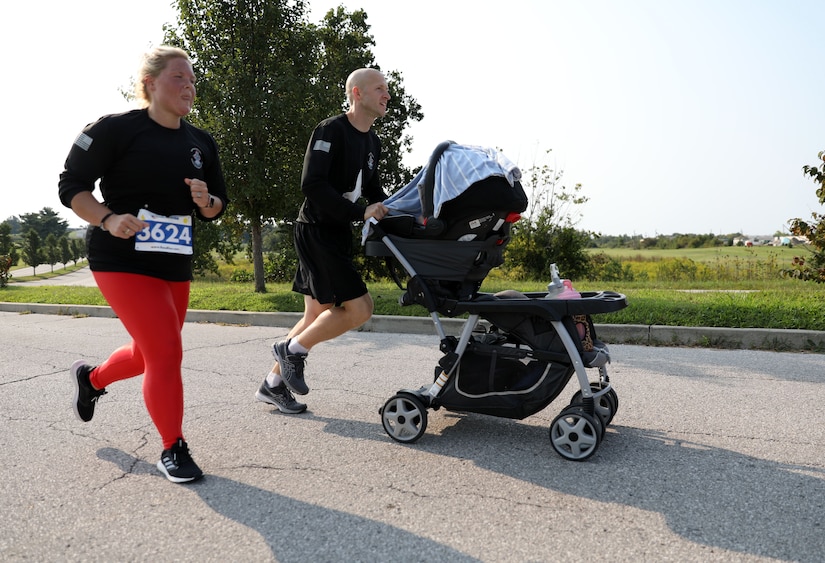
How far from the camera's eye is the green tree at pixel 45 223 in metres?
84.9

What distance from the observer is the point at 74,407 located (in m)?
3.86

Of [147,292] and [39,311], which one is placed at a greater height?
[147,292]

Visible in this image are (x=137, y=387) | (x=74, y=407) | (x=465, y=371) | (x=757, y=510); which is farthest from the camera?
(x=137, y=387)

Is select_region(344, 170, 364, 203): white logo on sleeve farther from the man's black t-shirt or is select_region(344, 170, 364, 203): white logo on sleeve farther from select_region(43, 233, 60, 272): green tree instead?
select_region(43, 233, 60, 272): green tree

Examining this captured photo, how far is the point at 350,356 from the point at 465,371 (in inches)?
110

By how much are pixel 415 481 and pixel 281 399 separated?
1.48m

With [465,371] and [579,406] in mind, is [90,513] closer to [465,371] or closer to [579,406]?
[465,371]

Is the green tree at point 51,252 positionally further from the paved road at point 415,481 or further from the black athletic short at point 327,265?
the black athletic short at point 327,265

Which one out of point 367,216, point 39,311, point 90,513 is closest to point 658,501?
point 367,216

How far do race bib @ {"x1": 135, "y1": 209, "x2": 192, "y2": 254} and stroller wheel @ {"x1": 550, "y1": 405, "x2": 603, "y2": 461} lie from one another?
2031 millimetres

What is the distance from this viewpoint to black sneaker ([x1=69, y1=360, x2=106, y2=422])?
3768 millimetres

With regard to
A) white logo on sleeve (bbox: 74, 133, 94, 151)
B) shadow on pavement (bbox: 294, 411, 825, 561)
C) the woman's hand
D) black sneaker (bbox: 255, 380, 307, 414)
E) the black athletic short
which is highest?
white logo on sleeve (bbox: 74, 133, 94, 151)

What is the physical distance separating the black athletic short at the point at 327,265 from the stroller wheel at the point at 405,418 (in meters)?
0.71

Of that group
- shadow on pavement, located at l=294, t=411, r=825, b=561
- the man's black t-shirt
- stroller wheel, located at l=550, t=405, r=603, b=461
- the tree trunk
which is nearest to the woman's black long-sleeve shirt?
the man's black t-shirt
